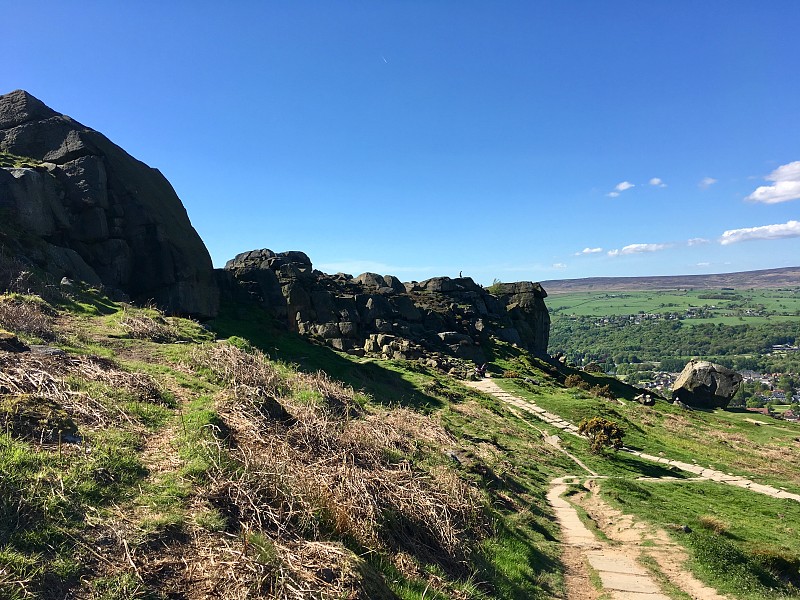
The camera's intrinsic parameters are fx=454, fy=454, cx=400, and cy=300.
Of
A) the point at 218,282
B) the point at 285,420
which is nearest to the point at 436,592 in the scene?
the point at 285,420

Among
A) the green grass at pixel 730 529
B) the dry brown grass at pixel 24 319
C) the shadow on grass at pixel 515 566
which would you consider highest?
the dry brown grass at pixel 24 319

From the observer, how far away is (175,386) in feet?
47.0

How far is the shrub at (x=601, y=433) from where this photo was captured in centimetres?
2923

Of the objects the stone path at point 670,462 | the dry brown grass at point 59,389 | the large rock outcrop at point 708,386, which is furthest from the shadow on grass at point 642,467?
the large rock outcrop at point 708,386

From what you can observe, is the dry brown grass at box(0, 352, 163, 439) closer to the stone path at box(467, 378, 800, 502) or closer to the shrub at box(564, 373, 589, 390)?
the stone path at box(467, 378, 800, 502)

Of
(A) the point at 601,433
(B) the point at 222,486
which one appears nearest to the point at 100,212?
(B) the point at 222,486

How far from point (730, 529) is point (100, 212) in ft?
131

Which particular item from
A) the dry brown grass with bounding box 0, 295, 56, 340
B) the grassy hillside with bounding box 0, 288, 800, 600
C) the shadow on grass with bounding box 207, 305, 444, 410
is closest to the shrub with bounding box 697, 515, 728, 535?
the grassy hillside with bounding box 0, 288, 800, 600

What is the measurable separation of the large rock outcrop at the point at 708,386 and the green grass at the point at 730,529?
41.3 m

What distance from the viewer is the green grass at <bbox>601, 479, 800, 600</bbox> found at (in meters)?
12.6

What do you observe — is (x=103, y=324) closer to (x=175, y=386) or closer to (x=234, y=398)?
(x=175, y=386)

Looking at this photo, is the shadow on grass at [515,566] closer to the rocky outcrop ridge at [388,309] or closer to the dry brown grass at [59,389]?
the dry brown grass at [59,389]

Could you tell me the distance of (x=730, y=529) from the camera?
1706cm

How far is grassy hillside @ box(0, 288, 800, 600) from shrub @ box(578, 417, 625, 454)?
8428mm
